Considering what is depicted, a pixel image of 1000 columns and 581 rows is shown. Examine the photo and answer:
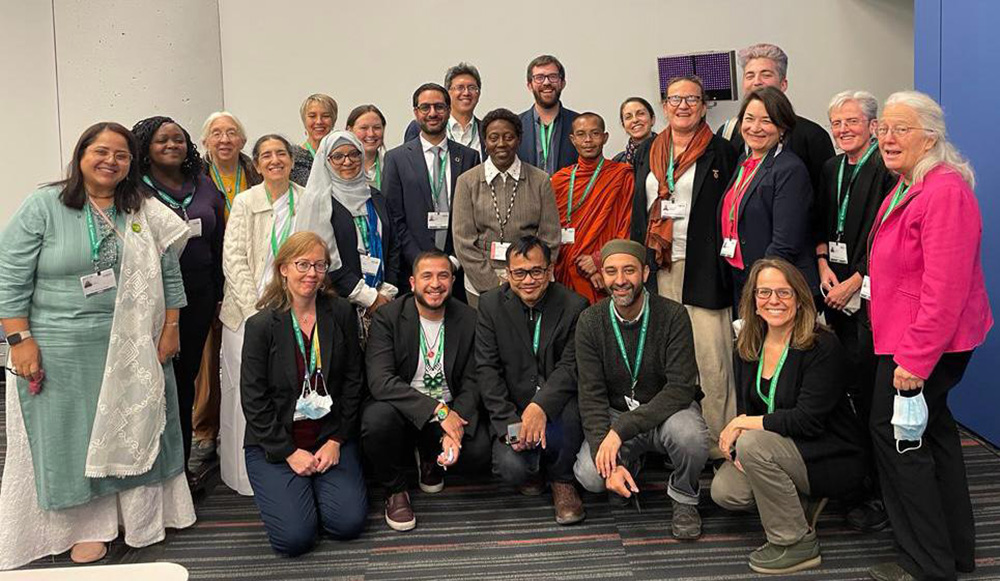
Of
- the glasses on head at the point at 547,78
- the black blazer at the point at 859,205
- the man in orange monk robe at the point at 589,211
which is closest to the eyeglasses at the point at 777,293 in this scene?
the black blazer at the point at 859,205

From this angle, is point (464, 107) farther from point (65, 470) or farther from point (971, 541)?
point (971, 541)

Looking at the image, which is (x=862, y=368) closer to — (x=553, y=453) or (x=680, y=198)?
(x=680, y=198)

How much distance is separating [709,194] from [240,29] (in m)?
4.04

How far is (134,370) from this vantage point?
9.80ft

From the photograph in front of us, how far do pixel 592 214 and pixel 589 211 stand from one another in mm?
19

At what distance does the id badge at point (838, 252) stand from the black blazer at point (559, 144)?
1.40 metres

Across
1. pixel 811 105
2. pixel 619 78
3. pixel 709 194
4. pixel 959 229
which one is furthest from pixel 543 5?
pixel 959 229

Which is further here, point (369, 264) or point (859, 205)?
point (369, 264)

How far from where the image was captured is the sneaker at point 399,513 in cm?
319

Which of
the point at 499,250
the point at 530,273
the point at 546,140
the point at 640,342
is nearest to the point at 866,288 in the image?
the point at 640,342

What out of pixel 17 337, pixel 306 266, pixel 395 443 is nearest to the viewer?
pixel 17 337

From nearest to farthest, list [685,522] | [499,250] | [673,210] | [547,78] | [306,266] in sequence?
[685,522] < [306,266] < [673,210] < [499,250] < [547,78]

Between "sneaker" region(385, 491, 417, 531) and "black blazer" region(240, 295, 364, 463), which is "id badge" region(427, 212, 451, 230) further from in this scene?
"sneaker" region(385, 491, 417, 531)

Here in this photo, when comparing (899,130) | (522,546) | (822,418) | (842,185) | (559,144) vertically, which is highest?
(559,144)
